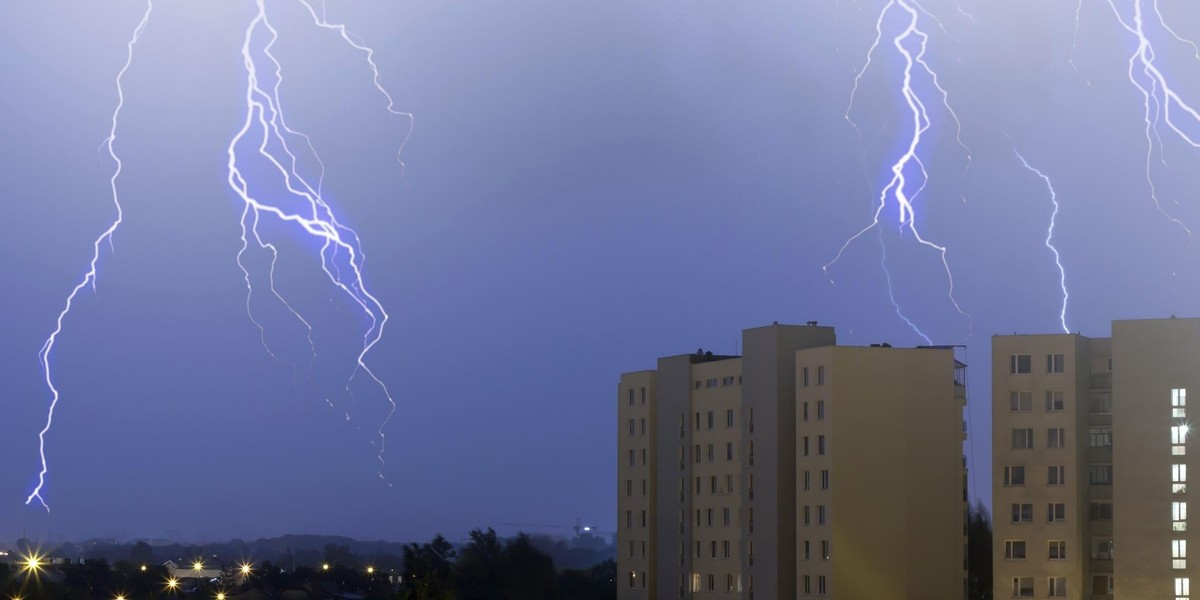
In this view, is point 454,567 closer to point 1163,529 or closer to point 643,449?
point 643,449

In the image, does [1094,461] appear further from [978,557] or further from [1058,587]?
[978,557]

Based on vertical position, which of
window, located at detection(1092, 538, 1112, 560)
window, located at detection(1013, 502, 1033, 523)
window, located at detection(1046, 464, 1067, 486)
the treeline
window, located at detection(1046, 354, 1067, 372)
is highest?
window, located at detection(1046, 354, 1067, 372)

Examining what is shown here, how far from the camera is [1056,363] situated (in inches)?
1786

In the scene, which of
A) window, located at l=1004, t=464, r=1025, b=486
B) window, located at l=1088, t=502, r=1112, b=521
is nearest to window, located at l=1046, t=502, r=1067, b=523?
window, located at l=1004, t=464, r=1025, b=486

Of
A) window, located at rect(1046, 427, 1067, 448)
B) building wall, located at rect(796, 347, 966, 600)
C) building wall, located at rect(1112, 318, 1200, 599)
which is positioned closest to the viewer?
building wall, located at rect(1112, 318, 1200, 599)

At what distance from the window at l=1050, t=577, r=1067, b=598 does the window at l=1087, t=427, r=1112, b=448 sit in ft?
13.5

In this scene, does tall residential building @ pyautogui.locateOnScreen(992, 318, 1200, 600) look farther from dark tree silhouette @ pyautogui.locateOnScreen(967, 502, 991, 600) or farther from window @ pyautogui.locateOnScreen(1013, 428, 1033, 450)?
dark tree silhouette @ pyautogui.locateOnScreen(967, 502, 991, 600)

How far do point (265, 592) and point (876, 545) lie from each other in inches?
2108

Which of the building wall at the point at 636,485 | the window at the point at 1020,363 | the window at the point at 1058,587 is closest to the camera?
the window at the point at 1058,587

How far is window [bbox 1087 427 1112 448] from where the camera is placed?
4581 centimetres

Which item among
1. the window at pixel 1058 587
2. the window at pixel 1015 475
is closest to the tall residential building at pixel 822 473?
the window at pixel 1015 475

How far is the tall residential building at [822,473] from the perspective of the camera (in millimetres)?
49094

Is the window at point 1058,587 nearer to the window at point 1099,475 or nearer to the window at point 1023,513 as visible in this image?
the window at point 1023,513

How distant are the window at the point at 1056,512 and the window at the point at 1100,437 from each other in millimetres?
2234
